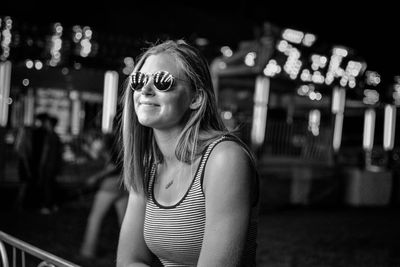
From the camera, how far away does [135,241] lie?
198 cm

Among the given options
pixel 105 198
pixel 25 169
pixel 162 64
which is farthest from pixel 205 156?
pixel 25 169

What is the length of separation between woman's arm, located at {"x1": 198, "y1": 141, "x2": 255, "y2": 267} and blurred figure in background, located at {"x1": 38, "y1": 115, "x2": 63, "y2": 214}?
8538 mm

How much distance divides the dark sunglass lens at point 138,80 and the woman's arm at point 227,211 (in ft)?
1.38

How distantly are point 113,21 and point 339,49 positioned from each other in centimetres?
632

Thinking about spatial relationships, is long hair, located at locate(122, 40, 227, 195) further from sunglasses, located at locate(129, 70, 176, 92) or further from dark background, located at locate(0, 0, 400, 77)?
dark background, located at locate(0, 0, 400, 77)

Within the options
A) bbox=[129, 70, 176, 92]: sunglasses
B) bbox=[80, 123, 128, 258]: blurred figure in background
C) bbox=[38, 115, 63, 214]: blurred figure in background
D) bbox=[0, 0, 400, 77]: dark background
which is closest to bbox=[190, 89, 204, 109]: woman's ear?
bbox=[129, 70, 176, 92]: sunglasses

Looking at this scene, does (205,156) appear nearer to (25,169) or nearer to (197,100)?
(197,100)

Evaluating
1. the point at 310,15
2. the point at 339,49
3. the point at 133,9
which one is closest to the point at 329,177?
the point at 339,49

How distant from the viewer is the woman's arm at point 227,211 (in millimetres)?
1645

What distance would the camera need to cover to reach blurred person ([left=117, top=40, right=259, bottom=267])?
1657 millimetres

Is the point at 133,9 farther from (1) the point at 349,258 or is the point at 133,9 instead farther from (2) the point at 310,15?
(1) the point at 349,258

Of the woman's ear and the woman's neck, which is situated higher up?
the woman's ear

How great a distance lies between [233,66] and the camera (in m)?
11.8

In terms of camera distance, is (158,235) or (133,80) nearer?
(158,235)
